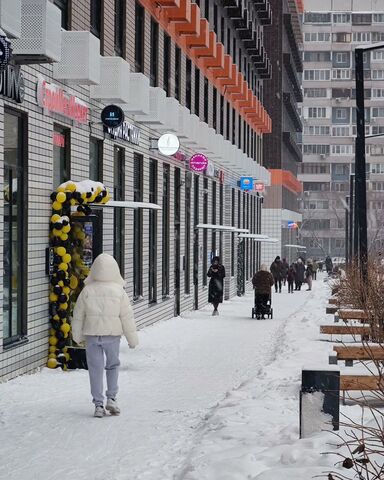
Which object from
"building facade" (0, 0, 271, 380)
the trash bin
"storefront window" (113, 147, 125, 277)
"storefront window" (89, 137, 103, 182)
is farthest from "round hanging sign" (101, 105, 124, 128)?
the trash bin

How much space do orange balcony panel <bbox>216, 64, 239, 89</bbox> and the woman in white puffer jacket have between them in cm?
2683

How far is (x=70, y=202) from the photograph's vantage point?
1532 centimetres

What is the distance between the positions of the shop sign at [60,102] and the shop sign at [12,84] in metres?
0.81

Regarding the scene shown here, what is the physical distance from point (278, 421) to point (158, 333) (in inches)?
491

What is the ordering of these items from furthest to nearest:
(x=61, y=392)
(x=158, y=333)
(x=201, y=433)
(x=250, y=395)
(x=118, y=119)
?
(x=158, y=333) < (x=118, y=119) < (x=61, y=392) < (x=250, y=395) < (x=201, y=433)

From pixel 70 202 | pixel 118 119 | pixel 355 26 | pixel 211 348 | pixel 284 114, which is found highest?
pixel 355 26

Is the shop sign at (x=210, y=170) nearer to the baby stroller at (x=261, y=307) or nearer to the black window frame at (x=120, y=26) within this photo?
the baby stroller at (x=261, y=307)

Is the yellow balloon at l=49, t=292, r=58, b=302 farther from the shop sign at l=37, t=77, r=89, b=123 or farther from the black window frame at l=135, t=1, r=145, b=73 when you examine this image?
the black window frame at l=135, t=1, r=145, b=73

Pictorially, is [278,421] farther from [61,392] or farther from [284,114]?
[284,114]

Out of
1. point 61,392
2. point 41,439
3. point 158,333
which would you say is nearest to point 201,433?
point 41,439

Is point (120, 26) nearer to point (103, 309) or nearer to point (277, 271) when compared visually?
point (103, 309)

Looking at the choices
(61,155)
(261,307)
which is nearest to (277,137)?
(261,307)

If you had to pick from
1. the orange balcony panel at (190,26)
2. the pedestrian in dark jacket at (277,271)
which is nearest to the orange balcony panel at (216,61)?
the orange balcony panel at (190,26)

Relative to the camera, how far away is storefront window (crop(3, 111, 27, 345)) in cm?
1373
